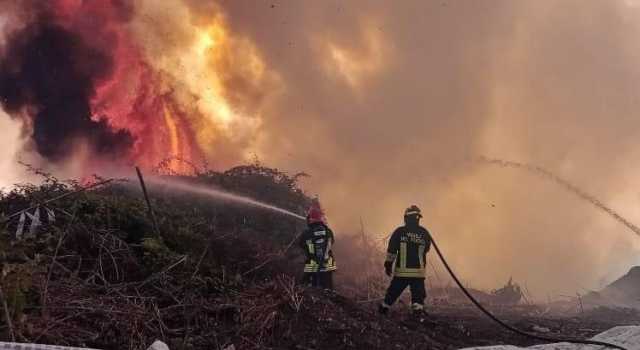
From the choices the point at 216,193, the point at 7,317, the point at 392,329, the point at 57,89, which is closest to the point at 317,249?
the point at 392,329

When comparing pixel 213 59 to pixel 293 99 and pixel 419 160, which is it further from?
pixel 419 160

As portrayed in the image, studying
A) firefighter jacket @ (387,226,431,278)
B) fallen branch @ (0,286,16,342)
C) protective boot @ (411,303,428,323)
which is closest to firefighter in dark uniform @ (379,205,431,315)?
firefighter jacket @ (387,226,431,278)

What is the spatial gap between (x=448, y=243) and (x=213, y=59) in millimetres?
11411

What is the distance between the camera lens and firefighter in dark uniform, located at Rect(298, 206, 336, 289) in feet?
31.0

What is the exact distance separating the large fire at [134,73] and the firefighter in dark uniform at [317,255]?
9.08m

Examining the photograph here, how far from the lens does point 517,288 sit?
15.6m

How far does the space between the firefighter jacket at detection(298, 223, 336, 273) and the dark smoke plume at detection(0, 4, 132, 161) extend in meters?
10.6

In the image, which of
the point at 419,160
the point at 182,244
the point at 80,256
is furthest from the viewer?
the point at 419,160

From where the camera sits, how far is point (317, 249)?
9.51 m

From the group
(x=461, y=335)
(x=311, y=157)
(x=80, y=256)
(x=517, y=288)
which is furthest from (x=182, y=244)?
(x=311, y=157)

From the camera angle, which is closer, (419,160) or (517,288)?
(517,288)

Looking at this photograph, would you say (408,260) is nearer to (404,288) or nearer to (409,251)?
(409,251)

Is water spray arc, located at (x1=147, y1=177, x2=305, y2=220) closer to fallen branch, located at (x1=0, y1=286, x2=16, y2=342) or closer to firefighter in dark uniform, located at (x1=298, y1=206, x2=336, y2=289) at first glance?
firefighter in dark uniform, located at (x1=298, y1=206, x2=336, y2=289)

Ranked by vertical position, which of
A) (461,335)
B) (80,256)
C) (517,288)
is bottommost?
(461,335)
